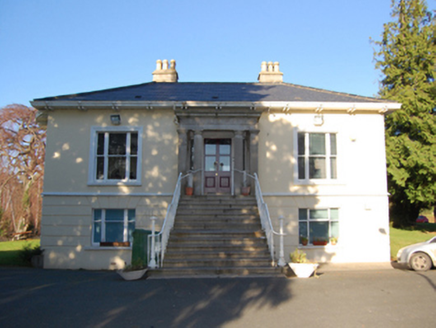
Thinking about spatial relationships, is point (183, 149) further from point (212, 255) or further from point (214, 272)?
point (214, 272)

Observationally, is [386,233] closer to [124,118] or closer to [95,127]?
[124,118]

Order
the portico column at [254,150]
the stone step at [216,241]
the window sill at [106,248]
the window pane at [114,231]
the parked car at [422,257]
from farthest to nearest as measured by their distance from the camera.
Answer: the portico column at [254,150], the window pane at [114,231], the window sill at [106,248], the parked car at [422,257], the stone step at [216,241]

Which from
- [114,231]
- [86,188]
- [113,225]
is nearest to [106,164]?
[86,188]

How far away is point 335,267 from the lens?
12.4 meters

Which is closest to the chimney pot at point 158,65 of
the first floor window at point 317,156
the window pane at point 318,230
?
the first floor window at point 317,156

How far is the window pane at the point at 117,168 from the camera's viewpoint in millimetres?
13930

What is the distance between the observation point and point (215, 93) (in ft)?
52.0

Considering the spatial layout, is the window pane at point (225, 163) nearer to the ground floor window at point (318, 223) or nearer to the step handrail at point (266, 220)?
the step handrail at point (266, 220)

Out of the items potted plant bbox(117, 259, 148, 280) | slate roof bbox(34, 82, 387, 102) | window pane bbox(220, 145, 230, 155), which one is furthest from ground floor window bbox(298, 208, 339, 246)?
potted plant bbox(117, 259, 148, 280)

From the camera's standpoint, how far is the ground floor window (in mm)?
13625

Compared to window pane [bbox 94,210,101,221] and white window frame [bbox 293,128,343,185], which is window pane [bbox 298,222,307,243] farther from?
window pane [bbox 94,210,101,221]

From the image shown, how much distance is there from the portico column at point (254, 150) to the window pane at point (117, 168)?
15.5 feet

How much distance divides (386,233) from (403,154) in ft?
25.6

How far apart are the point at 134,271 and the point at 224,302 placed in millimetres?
3091
